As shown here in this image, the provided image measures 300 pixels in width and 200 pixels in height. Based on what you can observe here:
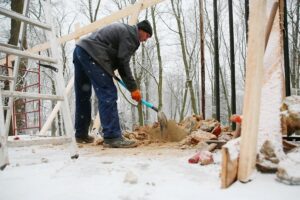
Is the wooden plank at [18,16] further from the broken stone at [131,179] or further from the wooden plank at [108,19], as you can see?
the wooden plank at [108,19]

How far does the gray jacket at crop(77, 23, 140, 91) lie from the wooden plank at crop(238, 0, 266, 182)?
1715mm

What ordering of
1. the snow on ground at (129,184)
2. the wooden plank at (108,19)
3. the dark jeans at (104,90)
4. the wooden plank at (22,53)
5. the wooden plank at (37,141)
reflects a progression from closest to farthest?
the snow on ground at (129,184) → the wooden plank at (37,141) → the wooden plank at (22,53) → the dark jeans at (104,90) → the wooden plank at (108,19)

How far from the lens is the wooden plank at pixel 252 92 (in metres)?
1.31

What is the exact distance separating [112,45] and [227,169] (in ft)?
6.96

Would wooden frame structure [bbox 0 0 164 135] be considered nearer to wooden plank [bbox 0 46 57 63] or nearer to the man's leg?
the man's leg

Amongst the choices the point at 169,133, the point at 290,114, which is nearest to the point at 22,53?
the point at 290,114

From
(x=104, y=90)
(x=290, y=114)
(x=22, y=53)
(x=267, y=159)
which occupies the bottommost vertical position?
(x=267, y=159)

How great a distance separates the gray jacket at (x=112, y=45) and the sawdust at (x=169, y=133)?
1150 mm

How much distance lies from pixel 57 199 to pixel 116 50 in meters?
2.09

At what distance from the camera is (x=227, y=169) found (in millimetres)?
1256

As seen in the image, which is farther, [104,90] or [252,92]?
[104,90]

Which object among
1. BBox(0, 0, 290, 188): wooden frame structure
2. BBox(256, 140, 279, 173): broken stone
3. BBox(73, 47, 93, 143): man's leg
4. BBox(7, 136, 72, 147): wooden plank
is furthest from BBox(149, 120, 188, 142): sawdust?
BBox(0, 0, 290, 188): wooden frame structure

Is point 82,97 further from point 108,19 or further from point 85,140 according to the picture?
point 108,19

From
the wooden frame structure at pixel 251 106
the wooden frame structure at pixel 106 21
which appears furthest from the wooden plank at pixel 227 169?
the wooden frame structure at pixel 106 21
